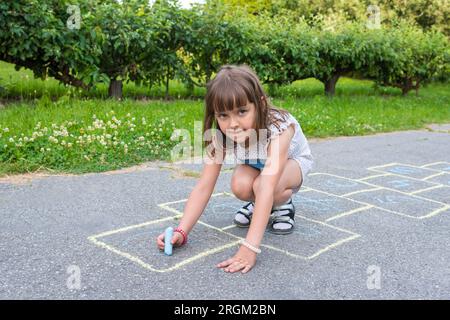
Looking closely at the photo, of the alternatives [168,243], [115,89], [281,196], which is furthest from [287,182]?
[115,89]

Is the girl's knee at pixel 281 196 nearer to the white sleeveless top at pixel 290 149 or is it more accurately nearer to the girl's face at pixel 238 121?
the white sleeveless top at pixel 290 149

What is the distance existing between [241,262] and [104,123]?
2944 millimetres

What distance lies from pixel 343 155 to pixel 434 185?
1204mm

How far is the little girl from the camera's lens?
7.70 feet

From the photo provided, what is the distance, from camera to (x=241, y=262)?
2309mm

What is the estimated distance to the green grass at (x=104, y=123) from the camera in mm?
4074

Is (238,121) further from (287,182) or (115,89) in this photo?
(115,89)

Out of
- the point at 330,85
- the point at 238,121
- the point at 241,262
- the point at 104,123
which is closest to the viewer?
the point at 241,262

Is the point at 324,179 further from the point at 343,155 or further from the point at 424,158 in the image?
the point at 424,158

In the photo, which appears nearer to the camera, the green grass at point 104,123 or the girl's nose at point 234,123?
the girl's nose at point 234,123

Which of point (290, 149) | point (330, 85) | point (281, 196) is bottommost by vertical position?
point (330, 85)

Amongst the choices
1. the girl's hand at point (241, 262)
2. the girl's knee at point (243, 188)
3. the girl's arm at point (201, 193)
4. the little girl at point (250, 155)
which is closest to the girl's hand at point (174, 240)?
the little girl at point (250, 155)

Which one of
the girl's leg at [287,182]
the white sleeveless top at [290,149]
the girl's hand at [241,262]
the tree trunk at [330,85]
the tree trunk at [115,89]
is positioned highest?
the white sleeveless top at [290,149]
